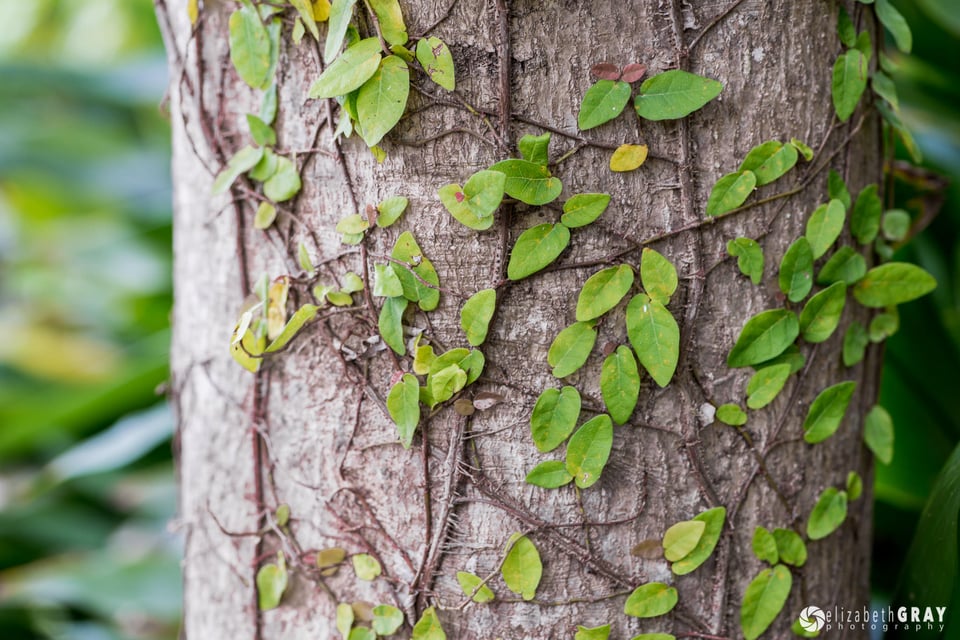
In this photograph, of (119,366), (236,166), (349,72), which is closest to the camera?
(349,72)

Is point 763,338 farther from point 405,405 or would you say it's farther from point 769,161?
point 405,405

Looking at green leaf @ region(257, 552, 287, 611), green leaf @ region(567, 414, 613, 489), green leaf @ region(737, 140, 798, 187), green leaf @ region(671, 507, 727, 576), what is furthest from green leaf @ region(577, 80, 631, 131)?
green leaf @ region(257, 552, 287, 611)

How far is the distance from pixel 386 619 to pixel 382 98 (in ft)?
1.38

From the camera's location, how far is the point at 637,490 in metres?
0.62

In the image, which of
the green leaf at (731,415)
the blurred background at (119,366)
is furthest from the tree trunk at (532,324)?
the blurred background at (119,366)

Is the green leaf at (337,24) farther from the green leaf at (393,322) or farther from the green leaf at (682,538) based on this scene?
the green leaf at (682,538)

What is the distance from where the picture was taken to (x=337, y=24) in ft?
1.83

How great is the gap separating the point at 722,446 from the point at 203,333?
1.63ft

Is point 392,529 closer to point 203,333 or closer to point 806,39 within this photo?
point 203,333

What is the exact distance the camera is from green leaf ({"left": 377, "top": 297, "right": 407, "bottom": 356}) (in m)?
0.60

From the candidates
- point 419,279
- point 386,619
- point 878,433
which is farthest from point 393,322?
point 878,433

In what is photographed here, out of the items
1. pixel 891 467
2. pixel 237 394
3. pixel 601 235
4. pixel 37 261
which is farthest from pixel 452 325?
pixel 37 261

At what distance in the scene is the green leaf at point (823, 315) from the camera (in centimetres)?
64

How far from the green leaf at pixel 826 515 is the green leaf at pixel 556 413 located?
0.86 feet
